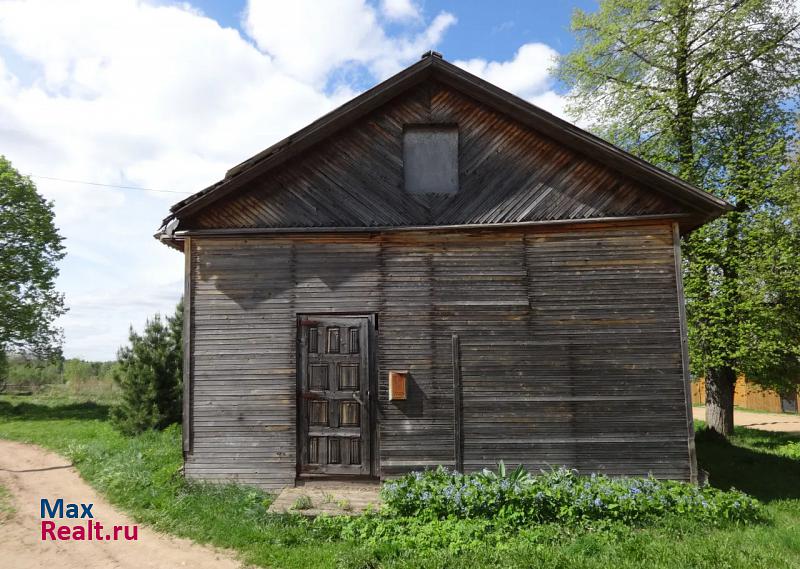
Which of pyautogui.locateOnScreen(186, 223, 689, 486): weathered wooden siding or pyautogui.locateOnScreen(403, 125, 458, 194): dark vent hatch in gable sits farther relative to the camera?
pyautogui.locateOnScreen(403, 125, 458, 194): dark vent hatch in gable

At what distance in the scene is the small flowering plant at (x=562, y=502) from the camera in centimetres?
677

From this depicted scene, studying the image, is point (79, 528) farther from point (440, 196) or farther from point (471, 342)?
point (440, 196)

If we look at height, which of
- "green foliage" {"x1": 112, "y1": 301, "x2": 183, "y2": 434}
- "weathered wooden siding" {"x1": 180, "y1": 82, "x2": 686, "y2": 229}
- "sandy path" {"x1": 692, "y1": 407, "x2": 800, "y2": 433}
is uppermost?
"weathered wooden siding" {"x1": 180, "y1": 82, "x2": 686, "y2": 229}

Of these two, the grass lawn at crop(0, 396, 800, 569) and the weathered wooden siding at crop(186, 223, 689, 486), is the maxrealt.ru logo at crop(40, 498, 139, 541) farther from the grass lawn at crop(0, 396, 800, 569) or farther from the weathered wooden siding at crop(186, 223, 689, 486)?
the weathered wooden siding at crop(186, 223, 689, 486)

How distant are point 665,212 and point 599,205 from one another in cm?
116

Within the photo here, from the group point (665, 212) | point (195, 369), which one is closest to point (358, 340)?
point (195, 369)

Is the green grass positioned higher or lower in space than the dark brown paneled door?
lower

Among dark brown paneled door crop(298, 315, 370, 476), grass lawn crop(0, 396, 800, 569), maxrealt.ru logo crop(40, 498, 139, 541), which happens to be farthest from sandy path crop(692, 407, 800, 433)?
maxrealt.ru logo crop(40, 498, 139, 541)

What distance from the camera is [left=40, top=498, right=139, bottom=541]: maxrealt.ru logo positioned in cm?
673

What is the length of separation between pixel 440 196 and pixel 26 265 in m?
22.7

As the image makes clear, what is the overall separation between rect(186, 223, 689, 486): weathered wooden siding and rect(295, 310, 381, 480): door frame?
10 centimetres

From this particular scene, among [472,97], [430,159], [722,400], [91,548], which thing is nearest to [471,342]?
[430,159]

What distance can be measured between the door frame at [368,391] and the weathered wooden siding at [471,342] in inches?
4.1

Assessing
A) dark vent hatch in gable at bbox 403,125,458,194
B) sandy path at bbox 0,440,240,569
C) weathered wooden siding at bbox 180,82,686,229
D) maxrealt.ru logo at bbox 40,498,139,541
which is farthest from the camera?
dark vent hatch in gable at bbox 403,125,458,194
